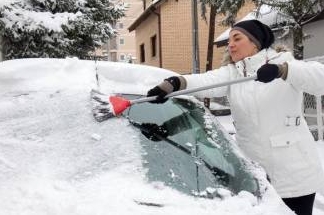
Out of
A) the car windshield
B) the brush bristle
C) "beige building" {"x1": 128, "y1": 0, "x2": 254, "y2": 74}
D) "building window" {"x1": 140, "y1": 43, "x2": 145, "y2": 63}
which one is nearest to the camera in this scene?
the car windshield

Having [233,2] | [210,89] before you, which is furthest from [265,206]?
[233,2]

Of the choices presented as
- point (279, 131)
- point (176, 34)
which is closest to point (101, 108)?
point (279, 131)

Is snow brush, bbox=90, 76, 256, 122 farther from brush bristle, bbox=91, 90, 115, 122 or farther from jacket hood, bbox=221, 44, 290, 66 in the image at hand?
jacket hood, bbox=221, 44, 290, 66

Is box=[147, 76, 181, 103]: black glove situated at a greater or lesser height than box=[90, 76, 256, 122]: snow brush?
greater

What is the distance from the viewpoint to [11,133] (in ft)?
8.64

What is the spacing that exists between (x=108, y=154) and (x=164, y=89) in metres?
0.53

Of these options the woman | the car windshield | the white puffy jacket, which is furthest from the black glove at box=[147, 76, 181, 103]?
the white puffy jacket

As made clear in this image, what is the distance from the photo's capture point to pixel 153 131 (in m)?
2.64

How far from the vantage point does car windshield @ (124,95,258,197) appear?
2.32m

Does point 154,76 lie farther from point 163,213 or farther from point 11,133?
point 163,213

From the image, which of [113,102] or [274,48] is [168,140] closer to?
[113,102]

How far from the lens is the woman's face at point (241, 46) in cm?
284

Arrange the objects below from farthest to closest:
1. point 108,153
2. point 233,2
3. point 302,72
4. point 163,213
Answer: point 233,2 → point 302,72 → point 108,153 → point 163,213

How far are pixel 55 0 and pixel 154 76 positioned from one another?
269 inches
